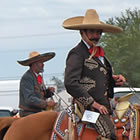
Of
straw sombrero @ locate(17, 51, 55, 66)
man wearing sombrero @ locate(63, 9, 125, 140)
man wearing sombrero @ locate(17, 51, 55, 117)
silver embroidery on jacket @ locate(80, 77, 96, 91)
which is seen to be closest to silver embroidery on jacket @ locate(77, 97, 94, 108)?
man wearing sombrero @ locate(63, 9, 125, 140)

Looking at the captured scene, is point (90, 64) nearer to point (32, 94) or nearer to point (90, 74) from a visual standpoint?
point (90, 74)

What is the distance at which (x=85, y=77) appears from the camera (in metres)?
6.55

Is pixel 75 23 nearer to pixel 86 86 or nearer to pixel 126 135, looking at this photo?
pixel 86 86

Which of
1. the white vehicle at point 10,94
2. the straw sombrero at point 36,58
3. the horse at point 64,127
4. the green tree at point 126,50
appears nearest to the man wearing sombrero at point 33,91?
the straw sombrero at point 36,58

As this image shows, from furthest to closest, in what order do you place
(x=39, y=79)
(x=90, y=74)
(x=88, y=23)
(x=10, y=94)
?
(x=10, y=94) < (x=39, y=79) < (x=88, y=23) < (x=90, y=74)

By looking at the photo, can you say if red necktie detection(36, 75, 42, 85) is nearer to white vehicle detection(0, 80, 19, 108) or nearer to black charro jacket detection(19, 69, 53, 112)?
black charro jacket detection(19, 69, 53, 112)

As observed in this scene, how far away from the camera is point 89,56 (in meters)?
6.59

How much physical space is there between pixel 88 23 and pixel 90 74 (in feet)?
1.92

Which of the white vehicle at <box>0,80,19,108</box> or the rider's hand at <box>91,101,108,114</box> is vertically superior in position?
the rider's hand at <box>91,101,108,114</box>

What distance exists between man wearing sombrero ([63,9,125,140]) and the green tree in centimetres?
2224

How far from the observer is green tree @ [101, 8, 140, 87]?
30.4 m

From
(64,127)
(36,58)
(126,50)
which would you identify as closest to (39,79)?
(36,58)

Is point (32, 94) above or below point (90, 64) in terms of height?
below

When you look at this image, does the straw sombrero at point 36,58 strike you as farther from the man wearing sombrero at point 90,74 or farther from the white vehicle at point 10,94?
the white vehicle at point 10,94
